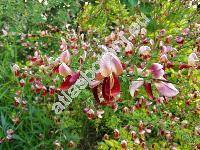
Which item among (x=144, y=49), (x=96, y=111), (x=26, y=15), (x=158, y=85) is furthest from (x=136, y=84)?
(x=26, y=15)

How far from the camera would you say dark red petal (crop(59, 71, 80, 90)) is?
49.0 inches

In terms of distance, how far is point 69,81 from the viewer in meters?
1.26

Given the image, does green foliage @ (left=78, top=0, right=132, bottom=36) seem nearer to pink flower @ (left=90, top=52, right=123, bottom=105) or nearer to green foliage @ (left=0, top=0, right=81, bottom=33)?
green foliage @ (left=0, top=0, right=81, bottom=33)

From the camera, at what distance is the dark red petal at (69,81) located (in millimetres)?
1244

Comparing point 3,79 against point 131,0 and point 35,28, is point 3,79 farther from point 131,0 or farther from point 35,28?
point 131,0

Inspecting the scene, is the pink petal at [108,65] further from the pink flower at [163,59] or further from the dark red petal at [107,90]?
the pink flower at [163,59]

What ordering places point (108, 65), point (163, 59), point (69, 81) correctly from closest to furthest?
point (108, 65) → point (69, 81) → point (163, 59)

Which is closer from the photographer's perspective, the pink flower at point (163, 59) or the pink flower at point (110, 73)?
the pink flower at point (110, 73)

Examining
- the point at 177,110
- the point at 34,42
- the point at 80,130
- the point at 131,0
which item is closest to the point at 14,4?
the point at 34,42

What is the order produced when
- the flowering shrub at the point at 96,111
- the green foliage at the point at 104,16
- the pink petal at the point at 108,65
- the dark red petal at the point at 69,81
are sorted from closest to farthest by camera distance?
the pink petal at the point at 108,65 → the dark red petal at the point at 69,81 → the flowering shrub at the point at 96,111 → the green foliage at the point at 104,16

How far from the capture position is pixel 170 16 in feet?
11.6

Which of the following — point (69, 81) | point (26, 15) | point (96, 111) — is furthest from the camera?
point (26, 15)

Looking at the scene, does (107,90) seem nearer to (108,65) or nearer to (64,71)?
(108,65)

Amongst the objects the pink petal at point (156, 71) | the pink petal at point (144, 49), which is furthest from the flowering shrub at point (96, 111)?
the pink petal at point (156, 71)
